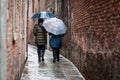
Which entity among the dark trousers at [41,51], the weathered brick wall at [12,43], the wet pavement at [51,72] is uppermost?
the weathered brick wall at [12,43]

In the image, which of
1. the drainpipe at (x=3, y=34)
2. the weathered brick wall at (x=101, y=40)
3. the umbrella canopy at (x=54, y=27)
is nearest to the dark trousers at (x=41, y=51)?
the umbrella canopy at (x=54, y=27)

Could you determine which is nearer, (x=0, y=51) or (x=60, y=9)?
(x=0, y=51)

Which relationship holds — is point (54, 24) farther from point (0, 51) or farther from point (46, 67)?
point (0, 51)

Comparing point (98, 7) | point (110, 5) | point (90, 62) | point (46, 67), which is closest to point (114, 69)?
point (110, 5)

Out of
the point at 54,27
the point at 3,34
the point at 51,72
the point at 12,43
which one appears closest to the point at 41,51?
the point at 54,27

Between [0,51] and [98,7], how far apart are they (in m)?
2.94

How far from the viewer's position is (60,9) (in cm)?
1812

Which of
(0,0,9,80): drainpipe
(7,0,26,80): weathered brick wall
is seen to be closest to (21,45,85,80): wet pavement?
(7,0,26,80): weathered brick wall

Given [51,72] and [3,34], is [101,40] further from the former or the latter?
[51,72]

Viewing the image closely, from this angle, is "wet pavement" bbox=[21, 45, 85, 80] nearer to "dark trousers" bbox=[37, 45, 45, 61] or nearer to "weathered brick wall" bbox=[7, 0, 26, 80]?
"dark trousers" bbox=[37, 45, 45, 61]

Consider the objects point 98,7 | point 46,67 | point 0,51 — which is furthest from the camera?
point 46,67

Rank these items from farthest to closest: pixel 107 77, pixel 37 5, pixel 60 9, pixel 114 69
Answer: pixel 37 5, pixel 60 9, pixel 107 77, pixel 114 69

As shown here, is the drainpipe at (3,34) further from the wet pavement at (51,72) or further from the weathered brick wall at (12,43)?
the wet pavement at (51,72)

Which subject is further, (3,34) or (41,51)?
(41,51)
